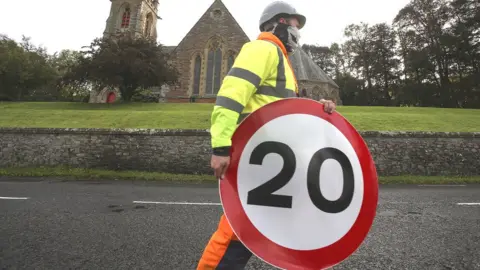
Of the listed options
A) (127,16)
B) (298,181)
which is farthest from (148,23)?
(298,181)

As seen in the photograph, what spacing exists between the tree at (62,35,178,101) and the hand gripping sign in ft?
70.0

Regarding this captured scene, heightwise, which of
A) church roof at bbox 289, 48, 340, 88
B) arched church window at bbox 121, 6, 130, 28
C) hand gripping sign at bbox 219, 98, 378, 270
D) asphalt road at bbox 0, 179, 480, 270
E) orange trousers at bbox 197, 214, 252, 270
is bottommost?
asphalt road at bbox 0, 179, 480, 270

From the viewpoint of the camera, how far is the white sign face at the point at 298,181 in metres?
1.50

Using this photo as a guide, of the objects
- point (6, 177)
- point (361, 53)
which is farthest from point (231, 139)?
point (361, 53)

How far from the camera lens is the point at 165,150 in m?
10.5

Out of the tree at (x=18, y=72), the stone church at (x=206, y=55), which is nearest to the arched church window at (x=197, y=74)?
the stone church at (x=206, y=55)

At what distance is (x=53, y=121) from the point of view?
1294cm

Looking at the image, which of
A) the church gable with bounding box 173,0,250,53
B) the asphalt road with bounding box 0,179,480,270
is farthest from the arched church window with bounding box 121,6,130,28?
the asphalt road with bounding box 0,179,480,270

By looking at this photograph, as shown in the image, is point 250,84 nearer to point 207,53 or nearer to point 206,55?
point 206,55

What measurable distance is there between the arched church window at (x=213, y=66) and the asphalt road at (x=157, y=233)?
24.0 metres

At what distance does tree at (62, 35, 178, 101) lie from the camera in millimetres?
20875

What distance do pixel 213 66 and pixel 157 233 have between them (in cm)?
2719

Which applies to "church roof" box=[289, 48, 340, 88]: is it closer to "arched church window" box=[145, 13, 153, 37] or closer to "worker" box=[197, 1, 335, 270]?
"arched church window" box=[145, 13, 153, 37]

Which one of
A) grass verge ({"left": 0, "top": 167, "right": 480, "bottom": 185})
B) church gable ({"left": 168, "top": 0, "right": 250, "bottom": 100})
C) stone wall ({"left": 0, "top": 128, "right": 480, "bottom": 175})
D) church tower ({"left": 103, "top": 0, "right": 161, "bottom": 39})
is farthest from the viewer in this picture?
church tower ({"left": 103, "top": 0, "right": 161, "bottom": 39})
